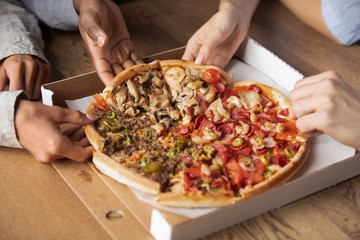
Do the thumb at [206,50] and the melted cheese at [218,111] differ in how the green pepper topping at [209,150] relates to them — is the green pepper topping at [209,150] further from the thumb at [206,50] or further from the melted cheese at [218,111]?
the thumb at [206,50]

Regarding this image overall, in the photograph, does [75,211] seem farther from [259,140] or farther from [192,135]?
[259,140]

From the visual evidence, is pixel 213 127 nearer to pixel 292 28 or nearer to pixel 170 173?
pixel 170 173

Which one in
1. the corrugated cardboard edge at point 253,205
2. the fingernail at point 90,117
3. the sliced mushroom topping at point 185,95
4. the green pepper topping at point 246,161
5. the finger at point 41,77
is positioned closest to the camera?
the corrugated cardboard edge at point 253,205

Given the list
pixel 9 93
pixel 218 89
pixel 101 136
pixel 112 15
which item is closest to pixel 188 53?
pixel 218 89

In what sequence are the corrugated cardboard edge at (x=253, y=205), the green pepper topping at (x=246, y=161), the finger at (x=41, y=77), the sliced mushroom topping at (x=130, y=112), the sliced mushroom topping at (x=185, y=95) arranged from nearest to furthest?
the corrugated cardboard edge at (x=253, y=205), the green pepper topping at (x=246, y=161), the sliced mushroom topping at (x=130, y=112), the sliced mushroom topping at (x=185, y=95), the finger at (x=41, y=77)

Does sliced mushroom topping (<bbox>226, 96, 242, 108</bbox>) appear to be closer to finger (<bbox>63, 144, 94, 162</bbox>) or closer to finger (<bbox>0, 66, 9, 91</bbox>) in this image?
finger (<bbox>63, 144, 94, 162</bbox>)

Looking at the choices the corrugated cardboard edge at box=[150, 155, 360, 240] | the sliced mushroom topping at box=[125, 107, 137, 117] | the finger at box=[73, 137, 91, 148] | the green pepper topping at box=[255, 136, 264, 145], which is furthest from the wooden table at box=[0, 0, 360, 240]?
the sliced mushroom topping at box=[125, 107, 137, 117]

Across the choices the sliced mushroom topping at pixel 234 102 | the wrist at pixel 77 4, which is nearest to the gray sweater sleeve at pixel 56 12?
the wrist at pixel 77 4

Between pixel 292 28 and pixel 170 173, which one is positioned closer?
pixel 170 173
